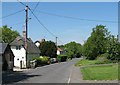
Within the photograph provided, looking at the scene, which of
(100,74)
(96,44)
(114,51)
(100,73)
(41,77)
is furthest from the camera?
(96,44)

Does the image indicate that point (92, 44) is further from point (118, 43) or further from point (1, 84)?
point (1, 84)

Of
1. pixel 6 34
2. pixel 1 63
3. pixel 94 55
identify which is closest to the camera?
pixel 1 63

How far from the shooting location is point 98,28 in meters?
96.4

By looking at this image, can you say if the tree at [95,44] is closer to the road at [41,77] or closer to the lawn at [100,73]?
the lawn at [100,73]

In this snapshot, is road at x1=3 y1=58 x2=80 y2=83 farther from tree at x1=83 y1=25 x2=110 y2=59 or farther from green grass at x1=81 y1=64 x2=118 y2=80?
tree at x1=83 y1=25 x2=110 y2=59

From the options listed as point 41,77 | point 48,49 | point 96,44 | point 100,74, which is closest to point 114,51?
point 96,44

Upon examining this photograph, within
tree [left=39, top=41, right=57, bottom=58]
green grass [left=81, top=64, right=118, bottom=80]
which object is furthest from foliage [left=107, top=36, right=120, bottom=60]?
green grass [left=81, top=64, right=118, bottom=80]

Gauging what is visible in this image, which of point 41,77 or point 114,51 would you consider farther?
point 114,51

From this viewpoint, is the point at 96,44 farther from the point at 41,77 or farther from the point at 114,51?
the point at 41,77

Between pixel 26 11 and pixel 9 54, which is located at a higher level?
pixel 26 11

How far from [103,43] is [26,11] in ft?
154

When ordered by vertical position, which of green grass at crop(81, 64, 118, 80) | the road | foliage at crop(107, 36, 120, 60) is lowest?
the road

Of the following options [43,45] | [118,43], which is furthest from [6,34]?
[118,43]

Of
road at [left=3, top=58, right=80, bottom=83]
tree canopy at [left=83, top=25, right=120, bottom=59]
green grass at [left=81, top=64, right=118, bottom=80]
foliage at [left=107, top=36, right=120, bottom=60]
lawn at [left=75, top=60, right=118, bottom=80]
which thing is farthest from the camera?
tree canopy at [left=83, top=25, right=120, bottom=59]
